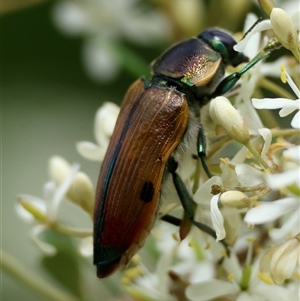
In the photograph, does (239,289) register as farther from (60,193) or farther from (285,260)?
(60,193)

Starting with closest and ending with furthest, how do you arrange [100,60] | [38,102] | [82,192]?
[82,192] < [100,60] < [38,102]

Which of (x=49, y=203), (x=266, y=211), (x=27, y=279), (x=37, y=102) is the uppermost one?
(x=266, y=211)

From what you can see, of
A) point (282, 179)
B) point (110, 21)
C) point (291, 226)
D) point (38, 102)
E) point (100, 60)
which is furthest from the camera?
point (38, 102)

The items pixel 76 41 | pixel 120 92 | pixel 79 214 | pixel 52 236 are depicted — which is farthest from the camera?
pixel 76 41

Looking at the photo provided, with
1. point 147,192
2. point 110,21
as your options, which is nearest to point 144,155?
point 147,192

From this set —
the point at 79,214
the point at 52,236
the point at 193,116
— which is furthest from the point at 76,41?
the point at 193,116

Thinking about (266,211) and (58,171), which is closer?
(266,211)

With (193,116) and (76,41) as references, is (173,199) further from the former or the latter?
(76,41)

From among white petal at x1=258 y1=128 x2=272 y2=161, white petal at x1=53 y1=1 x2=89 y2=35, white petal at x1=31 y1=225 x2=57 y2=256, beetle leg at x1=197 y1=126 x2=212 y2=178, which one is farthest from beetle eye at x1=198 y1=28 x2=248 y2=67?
white petal at x1=53 y1=1 x2=89 y2=35
